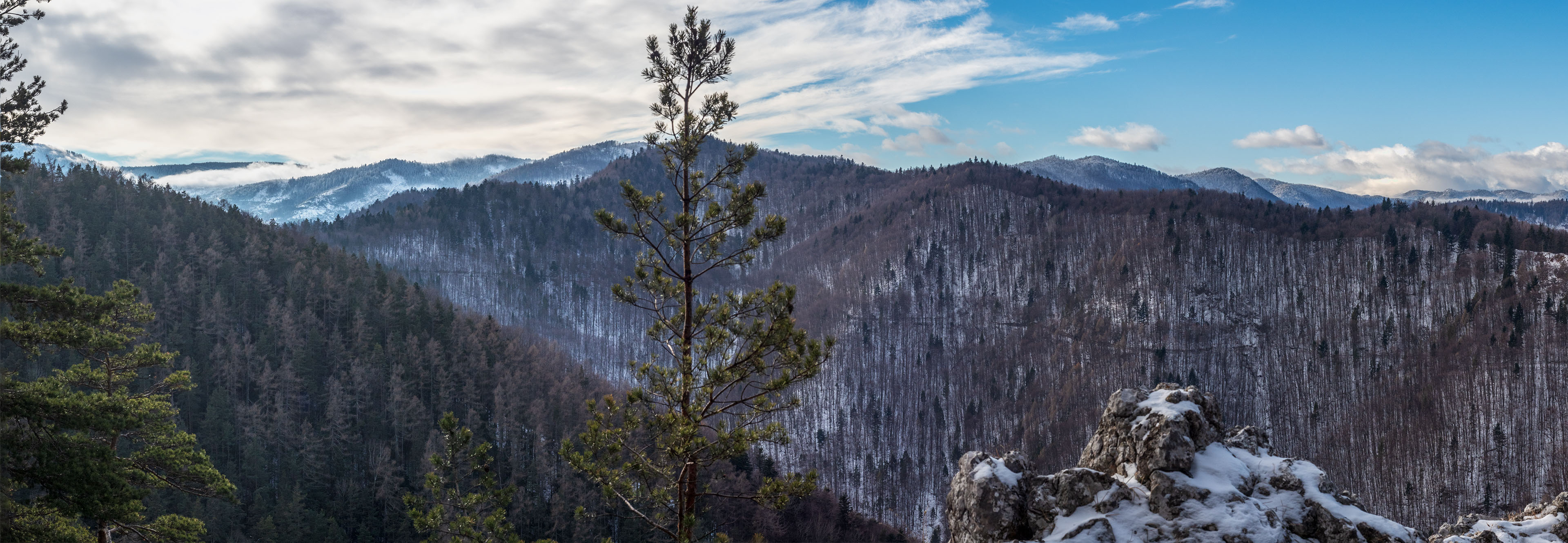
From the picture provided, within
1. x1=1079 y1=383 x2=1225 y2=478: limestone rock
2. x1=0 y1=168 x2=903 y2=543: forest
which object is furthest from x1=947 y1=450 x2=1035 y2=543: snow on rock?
x1=0 y1=168 x2=903 y2=543: forest

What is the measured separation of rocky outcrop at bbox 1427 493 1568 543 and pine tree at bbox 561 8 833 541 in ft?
69.9

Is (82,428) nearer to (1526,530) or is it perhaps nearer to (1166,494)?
(1166,494)

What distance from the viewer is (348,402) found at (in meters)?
108

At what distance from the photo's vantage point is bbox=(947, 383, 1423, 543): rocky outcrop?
680 inches

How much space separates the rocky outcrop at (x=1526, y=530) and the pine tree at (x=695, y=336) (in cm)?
2131

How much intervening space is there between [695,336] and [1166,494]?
468 inches

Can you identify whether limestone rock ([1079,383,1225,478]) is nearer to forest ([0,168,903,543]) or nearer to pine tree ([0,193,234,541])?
pine tree ([0,193,234,541])

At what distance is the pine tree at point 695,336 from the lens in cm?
1745

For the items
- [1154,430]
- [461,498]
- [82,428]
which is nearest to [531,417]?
[461,498]

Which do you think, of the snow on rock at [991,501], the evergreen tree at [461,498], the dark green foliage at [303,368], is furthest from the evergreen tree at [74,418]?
the dark green foliage at [303,368]

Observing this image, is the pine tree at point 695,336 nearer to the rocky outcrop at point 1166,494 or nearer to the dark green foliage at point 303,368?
the rocky outcrop at point 1166,494

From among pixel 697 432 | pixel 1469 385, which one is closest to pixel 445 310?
pixel 697 432

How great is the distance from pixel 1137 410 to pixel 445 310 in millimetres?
136441

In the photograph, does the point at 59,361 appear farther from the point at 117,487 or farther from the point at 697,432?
the point at 697,432
